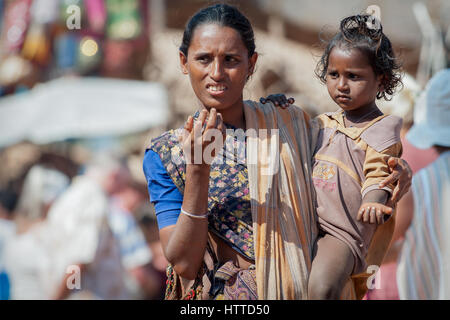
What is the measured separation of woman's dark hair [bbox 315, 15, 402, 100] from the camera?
2.51 metres

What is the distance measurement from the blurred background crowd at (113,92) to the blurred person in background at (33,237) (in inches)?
0.7

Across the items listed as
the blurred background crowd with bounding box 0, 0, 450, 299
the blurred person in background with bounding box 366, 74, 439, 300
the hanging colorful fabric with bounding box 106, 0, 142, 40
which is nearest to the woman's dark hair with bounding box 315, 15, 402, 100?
the blurred person in background with bounding box 366, 74, 439, 300

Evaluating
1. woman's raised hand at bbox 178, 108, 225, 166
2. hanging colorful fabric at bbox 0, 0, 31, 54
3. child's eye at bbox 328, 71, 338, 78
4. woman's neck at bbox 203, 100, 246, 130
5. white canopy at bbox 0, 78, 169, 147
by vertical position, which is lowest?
woman's raised hand at bbox 178, 108, 225, 166

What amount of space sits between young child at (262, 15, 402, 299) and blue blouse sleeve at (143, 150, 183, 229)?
0.56 metres

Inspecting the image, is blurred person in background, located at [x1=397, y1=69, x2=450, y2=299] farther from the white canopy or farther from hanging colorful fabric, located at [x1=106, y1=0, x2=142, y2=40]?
hanging colorful fabric, located at [x1=106, y1=0, x2=142, y2=40]

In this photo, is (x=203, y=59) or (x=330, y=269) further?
(x=203, y=59)

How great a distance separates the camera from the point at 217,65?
2309mm

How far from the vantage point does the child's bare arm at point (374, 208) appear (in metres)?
2.17

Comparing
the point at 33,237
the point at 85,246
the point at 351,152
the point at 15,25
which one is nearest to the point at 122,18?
the point at 15,25

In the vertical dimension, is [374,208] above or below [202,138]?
below

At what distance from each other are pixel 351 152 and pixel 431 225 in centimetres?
235

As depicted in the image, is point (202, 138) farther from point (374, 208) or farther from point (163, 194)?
point (374, 208)

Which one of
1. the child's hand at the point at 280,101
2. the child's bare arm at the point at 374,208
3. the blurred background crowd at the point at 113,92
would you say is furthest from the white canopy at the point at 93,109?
the child's bare arm at the point at 374,208

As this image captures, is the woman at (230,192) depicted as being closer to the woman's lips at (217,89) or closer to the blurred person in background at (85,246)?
the woman's lips at (217,89)
